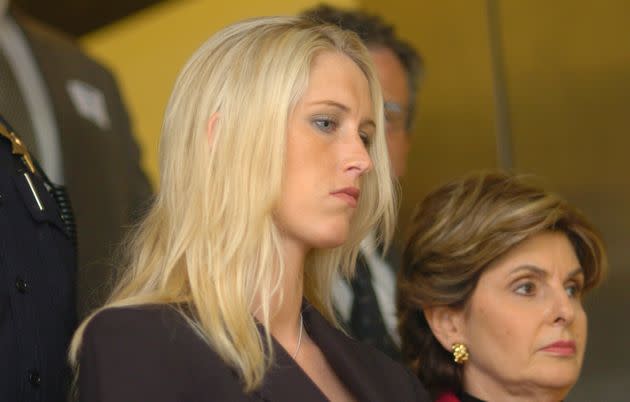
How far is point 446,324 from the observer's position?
2.31 meters

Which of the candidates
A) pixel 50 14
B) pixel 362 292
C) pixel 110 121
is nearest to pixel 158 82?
pixel 50 14

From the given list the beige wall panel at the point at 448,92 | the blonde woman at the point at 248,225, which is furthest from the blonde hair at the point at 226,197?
the beige wall panel at the point at 448,92

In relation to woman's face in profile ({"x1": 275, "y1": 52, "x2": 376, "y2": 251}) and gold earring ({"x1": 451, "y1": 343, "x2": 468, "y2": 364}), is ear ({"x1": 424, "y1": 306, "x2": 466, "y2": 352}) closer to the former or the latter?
gold earring ({"x1": 451, "y1": 343, "x2": 468, "y2": 364})

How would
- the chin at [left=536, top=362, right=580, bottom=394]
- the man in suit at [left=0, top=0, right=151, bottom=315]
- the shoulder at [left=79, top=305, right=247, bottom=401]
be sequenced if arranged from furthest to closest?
1. the man in suit at [left=0, top=0, right=151, bottom=315]
2. the chin at [left=536, top=362, right=580, bottom=394]
3. the shoulder at [left=79, top=305, right=247, bottom=401]

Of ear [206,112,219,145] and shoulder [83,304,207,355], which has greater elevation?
ear [206,112,219,145]

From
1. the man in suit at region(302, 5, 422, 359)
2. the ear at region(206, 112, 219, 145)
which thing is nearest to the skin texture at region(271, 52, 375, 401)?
the ear at region(206, 112, 219, 145)

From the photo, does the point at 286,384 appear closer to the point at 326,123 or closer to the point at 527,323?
the point at 326,123

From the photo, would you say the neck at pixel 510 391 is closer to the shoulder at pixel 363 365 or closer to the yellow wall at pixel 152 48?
the shoulder at pixel 363 365

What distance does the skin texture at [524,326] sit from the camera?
2191 millimetres

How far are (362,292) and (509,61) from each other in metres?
0.89

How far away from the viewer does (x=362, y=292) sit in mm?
2686

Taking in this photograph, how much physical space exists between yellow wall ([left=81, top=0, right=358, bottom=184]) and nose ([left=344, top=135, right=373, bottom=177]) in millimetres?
2039

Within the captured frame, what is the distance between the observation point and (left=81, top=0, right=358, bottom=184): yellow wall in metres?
3.88

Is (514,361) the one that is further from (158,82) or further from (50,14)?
(50,14)
